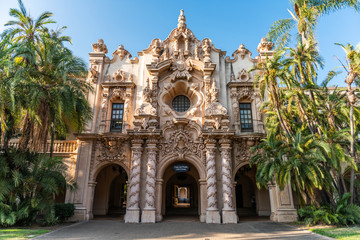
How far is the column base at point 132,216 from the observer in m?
16.0

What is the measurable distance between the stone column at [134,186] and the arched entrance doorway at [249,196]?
8.58m

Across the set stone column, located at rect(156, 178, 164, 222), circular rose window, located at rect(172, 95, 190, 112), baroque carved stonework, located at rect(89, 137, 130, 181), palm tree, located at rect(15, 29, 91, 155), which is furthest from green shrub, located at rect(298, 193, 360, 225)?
palm tree, located at rect(15, 29, 91, 155)

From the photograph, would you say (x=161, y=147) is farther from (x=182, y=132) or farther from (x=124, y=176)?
(x=124, y=176)

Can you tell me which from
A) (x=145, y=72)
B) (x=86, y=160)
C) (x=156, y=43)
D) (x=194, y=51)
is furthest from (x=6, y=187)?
(x=194, y=51)

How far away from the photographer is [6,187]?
504 inches

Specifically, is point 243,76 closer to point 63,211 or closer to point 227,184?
point 227,184

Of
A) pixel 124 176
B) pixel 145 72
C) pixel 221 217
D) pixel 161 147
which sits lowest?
pixel 221 217

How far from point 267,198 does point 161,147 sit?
1021cm

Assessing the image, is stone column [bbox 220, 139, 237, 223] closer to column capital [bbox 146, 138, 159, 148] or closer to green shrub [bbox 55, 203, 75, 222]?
column capital [bbox 146, 138, 159, 148]

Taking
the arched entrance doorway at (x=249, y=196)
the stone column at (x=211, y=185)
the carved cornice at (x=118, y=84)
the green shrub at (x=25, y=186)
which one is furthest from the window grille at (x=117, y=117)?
the arched entrance doorway at (x=249, y=196)

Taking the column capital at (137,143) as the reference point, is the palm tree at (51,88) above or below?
above

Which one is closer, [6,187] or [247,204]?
[6,187]

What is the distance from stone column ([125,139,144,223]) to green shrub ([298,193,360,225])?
416 inches

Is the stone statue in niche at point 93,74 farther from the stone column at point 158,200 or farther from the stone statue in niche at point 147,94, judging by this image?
the stone column at point 158,200
